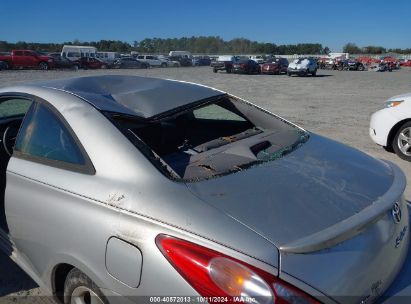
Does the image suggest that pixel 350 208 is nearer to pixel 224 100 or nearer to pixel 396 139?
pixel 224 100

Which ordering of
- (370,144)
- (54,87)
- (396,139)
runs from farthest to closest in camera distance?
(370,144) → (396,139) → (54,87)

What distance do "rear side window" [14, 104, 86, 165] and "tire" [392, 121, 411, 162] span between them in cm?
565

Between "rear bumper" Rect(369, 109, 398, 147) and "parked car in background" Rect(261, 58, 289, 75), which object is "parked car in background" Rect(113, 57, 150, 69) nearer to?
"parked car in background" Rect(261, 58, 289, 75)

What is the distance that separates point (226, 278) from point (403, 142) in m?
5.83

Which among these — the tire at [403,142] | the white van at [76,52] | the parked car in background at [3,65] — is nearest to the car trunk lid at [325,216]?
the tire at [403,142]

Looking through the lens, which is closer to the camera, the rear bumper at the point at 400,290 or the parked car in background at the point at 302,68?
the rear bumper at the point at 400,290

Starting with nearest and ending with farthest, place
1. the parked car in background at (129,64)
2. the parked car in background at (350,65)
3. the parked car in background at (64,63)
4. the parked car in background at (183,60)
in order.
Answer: the parked car in background at (64,63), the parked car in background at (129,64), the parked car in background at (350,65), the parked car in background at (183,60)

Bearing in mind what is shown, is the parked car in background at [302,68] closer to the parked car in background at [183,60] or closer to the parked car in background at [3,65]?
the parked car in background at [3,65]

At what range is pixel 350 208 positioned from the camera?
1.87 meters

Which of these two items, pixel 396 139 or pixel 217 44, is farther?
pixel 217 44

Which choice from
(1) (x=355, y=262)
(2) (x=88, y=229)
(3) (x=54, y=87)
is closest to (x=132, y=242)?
(2) (x=88, y=229)

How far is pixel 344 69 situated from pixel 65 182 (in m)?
51.5

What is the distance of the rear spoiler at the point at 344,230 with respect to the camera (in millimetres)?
1562

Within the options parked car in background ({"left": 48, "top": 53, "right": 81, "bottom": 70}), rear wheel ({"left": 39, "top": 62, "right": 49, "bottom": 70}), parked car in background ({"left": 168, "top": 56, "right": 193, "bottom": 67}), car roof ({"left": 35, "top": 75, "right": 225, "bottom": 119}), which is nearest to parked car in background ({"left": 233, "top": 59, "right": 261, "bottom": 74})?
parked car in background ({"left": 48, "top": 53, "right": 81, "bottom": 70})
